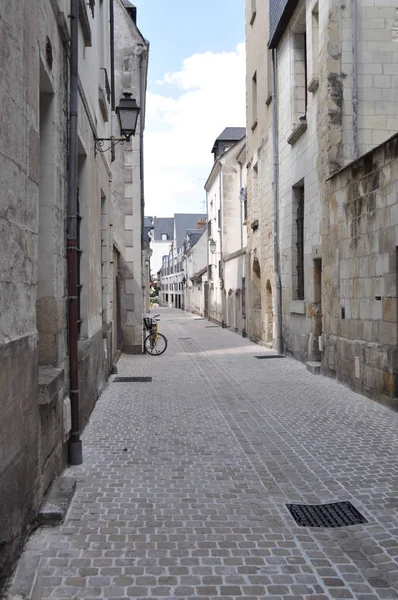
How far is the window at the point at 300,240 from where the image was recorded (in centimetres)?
1262

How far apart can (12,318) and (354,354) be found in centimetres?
657

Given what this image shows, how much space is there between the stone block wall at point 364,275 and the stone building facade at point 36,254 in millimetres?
3951

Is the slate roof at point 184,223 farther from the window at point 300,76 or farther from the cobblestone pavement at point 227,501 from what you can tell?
the cobblestone pavement at point 227,501

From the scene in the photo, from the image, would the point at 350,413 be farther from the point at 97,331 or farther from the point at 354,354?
the point at 97,331

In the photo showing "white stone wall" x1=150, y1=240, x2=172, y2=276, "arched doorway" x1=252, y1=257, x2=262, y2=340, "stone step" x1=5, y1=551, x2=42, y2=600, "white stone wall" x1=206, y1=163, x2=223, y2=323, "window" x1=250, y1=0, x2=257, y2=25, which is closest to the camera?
"stone step" x1=5, y1=551, x2=42, y2=600

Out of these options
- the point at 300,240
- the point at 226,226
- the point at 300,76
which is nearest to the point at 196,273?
the point at 226,226

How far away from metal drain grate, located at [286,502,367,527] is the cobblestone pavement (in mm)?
69

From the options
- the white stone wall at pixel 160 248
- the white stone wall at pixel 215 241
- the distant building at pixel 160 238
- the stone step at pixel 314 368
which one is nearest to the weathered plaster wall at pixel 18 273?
the stone step at pixel 314 368

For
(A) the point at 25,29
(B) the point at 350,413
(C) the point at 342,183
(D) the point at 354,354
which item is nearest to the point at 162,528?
(A) the point at 25,29

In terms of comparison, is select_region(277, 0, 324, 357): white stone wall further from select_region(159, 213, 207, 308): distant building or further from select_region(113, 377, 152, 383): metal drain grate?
select_region(159, 213, 207, 308): distant building

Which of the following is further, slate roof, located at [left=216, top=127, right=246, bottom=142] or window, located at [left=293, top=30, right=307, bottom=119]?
slate roof, located at [left=216, top=127, right=246, bottom=142]

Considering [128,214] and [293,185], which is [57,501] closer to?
[293,185]

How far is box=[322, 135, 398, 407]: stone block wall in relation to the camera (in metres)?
7.34

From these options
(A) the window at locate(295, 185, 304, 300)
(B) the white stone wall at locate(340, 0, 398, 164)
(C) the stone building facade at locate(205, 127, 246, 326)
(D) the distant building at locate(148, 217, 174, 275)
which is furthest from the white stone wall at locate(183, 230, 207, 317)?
(D) the distant building at locate(148, 217, 174, 275)
